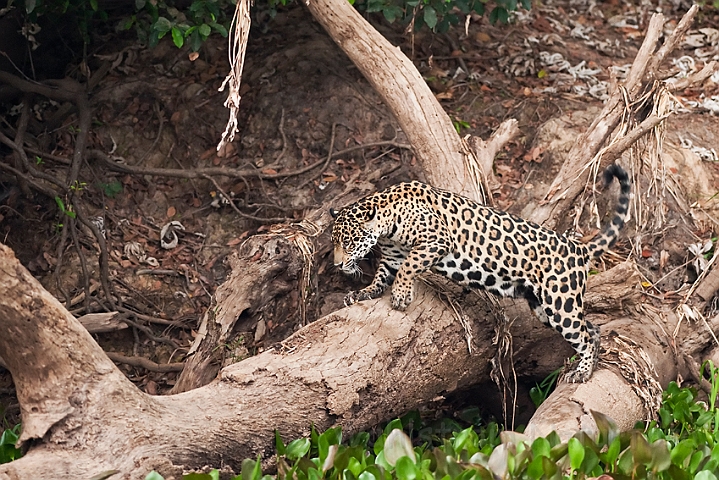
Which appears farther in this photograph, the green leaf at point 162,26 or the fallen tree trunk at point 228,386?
the green leaf at point 162,26

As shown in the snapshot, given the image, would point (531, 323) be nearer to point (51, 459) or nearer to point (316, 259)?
point (316, 259)

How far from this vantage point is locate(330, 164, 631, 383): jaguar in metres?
7.11

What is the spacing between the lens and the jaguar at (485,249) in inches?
280

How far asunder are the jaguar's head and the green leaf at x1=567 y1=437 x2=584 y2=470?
7.69ft

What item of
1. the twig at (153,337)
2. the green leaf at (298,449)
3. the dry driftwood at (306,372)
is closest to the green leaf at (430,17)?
the dry driftwood at (306,372)

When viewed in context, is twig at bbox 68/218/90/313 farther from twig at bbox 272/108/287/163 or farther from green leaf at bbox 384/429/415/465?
green leaf at bbox 384/429/415/465

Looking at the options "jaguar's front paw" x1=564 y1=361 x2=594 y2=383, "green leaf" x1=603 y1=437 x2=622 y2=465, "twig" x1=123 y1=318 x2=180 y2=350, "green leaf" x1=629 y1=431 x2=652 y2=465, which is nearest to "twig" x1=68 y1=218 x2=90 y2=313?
"twig" x1=123 y1=318 x2=180 y2=350

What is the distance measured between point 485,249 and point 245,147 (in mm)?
4100

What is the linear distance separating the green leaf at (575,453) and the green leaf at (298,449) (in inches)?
67.0

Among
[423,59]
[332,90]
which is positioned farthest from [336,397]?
[423,59]

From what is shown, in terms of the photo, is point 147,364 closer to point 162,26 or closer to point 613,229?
point 162,26

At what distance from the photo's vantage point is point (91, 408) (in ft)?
17.6

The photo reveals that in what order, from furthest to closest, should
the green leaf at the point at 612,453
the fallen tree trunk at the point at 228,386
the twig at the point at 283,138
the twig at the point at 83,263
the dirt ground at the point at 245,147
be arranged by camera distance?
1. the twig at the point at 283,138
2. the dirt ground at the point at 245,147
3. the twig at the point at 83,263
4. the green leaf at the point at 612,453
5. the fallen tree trunk at the point at 228,386

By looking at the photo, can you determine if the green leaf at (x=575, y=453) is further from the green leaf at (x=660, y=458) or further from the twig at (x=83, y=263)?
the twig at (x=83, y=263)
